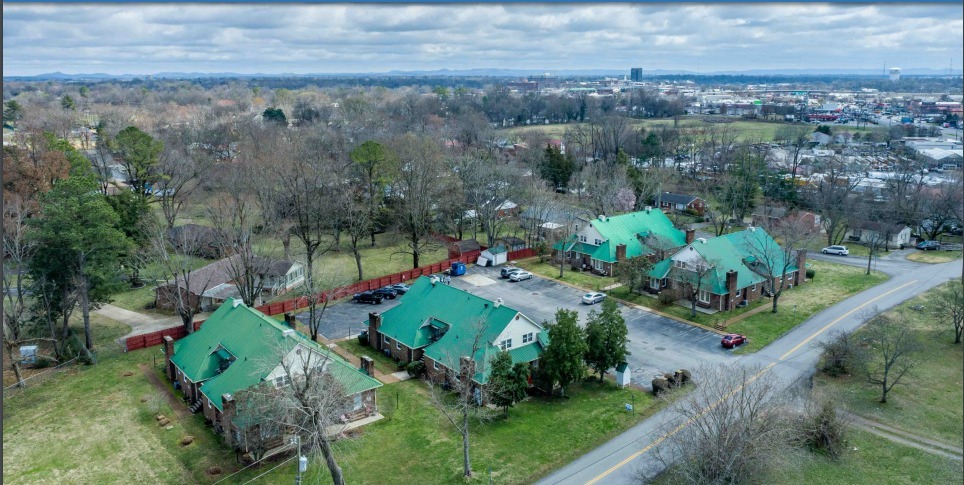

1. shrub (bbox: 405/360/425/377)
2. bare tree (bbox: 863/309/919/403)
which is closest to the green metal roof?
bare tree (bbox: 863/309/919/403)

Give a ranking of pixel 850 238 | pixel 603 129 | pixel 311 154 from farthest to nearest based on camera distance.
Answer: pixel 603 129 < pixel 311 154 < pixel 850 238

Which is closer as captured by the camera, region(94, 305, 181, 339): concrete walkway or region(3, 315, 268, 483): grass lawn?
region(3, 315, 268, 483): grass lawn

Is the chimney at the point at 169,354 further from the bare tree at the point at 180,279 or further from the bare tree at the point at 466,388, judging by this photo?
the bare tree at the point at 466,388

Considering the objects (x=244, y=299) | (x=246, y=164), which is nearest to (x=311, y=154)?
(x=246, y=164)

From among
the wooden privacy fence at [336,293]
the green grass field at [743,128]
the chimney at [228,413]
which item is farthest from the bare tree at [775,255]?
the green grass field at [743,128]

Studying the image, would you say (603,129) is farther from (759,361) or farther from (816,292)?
(759,361)

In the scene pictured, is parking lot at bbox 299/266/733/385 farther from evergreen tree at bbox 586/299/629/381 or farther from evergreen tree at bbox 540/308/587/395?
evergreen tree at bbox 540/308/587/395

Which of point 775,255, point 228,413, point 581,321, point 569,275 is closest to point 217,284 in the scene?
point 228,413

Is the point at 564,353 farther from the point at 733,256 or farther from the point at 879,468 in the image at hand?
the point at 733,256

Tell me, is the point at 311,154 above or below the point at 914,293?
above
